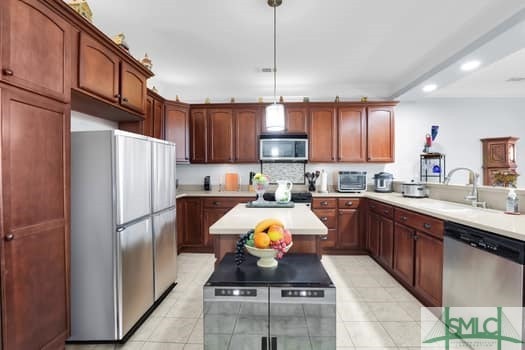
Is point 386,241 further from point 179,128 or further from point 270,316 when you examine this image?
point 179,128

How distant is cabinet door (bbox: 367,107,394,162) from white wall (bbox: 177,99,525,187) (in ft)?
1.08

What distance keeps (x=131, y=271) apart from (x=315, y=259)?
1.40 metres

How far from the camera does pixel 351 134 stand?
4.29 meters

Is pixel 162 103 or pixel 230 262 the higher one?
pixel 162 103

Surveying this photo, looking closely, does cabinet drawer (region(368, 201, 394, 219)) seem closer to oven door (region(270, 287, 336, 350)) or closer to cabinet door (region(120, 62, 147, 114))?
oven door (region(270, 287, 336, 350))

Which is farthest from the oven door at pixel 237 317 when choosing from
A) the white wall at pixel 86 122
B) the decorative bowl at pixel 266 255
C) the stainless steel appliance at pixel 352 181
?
the stainless steel appliance at pixel 352 181

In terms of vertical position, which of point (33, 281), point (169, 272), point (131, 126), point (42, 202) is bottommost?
point (169, 272)

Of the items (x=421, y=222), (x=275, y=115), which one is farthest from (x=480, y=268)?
(x=275, y=115)

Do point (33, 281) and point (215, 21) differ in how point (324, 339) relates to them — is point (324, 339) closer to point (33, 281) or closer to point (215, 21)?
point (33, 281)

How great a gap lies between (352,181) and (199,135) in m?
2.57

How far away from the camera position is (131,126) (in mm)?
3150

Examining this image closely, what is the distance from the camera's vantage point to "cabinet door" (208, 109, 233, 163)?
4.36 metres

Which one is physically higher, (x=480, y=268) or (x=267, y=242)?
(x=267, y=242)

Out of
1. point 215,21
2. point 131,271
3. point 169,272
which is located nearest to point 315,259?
point 131,271
